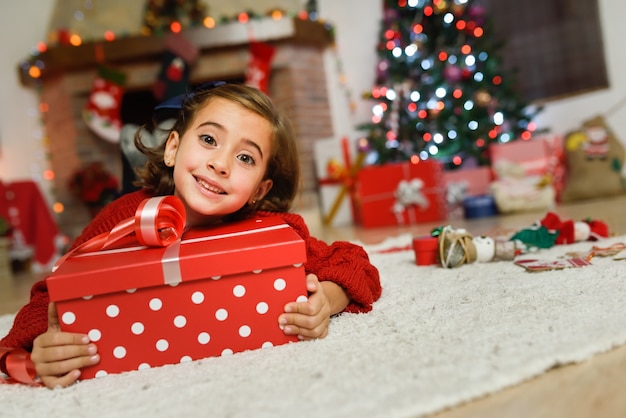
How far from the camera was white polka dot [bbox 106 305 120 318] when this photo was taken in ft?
2.61

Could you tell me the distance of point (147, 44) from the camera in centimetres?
367

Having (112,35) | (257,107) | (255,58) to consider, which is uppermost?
(112,35)

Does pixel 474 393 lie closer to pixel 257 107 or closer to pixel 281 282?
pixel 281 282

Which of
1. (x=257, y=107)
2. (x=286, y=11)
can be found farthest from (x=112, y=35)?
(x=257, y=107)

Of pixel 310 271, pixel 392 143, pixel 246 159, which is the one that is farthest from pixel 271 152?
pixel 392 143

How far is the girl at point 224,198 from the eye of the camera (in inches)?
32.3

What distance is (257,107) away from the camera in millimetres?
1109

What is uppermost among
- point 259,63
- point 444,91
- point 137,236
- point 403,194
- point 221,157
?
point 259,63

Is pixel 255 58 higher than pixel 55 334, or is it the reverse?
pixel 255 58

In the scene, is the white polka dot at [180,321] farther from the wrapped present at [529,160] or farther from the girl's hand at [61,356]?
the wrapped present at [529,160]

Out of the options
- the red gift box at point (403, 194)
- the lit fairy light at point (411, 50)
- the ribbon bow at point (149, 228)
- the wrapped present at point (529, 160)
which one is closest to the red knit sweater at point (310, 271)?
the ribbon bow at point (149, 228)

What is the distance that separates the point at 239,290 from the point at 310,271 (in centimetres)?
22

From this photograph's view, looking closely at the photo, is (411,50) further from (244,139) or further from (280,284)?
(280,284)

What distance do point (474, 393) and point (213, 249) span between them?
0.42 metres
